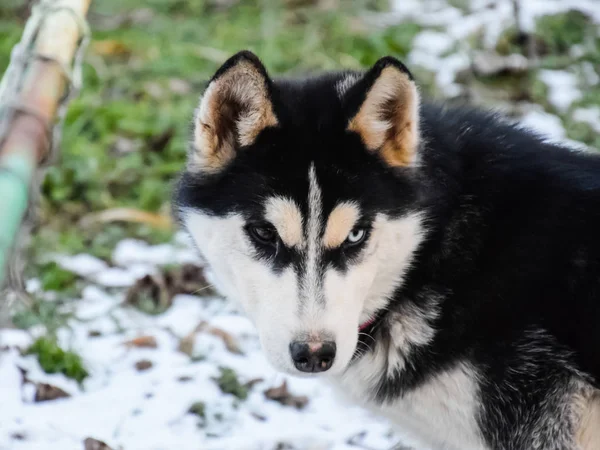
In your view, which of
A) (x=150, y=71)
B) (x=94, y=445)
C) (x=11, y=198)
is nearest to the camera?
(x=11, y=198)

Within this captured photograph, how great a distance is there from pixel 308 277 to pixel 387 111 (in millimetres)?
749

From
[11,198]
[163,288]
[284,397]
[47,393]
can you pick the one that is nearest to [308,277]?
[11,198]

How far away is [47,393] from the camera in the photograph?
13.6 ft

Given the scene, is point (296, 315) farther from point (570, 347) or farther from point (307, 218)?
point (570, 347)

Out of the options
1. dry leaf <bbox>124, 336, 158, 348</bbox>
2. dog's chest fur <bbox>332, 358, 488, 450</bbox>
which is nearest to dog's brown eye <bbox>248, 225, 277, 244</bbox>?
dog's chest fur <bbox>332, 358, 488, 450</bbox>

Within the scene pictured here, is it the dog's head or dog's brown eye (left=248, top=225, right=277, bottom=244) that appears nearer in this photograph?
the dog's head

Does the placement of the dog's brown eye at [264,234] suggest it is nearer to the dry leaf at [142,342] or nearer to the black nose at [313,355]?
the black nose at [313,355]

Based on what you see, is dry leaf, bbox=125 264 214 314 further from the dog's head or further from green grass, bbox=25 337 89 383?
the dog's head

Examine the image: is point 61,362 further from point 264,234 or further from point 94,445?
point 264,234

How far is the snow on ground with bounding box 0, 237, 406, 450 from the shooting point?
3.89 m

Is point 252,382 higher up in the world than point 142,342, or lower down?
lower down

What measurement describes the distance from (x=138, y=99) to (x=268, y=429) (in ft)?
14.6

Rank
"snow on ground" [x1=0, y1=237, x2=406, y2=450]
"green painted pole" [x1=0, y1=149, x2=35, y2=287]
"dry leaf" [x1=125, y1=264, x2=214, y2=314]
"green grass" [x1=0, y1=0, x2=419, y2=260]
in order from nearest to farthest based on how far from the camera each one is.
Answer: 1. "green painted pole" [x1=0, y1=149, x2=35, y2=287]
2. "snow on ground" [x1=0, y1=237, x2=406, y2=450]
3. "dry leaf" [x1=125, y1=264, x2=214, y2=314]
4. "green grass" [x1=0, y1=0, x2=419, y2=260]

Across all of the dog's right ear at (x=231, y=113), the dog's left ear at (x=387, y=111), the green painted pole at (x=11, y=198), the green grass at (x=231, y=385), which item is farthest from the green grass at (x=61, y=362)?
the dog's left ear at (x=387, y=111)
